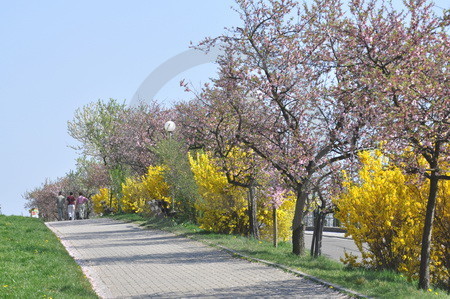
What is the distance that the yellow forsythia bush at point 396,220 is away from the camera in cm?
1130

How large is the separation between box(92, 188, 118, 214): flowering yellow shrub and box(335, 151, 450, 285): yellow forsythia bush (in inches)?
1188

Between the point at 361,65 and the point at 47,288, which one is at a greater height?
the point at 361,65

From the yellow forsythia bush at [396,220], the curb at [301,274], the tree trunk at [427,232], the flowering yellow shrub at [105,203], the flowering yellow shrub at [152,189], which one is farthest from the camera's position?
the flowering yellow shrub at [105,203]

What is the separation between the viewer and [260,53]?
13438 millimetres

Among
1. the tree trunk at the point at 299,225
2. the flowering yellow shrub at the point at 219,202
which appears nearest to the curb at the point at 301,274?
the tree trunk at the point at 299,225

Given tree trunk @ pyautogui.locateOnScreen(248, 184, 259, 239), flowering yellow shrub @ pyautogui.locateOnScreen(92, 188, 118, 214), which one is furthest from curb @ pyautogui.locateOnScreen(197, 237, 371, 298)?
flowering yellow shrub @ pyautogui.locateOnScreen(92, 188, 118, 214)

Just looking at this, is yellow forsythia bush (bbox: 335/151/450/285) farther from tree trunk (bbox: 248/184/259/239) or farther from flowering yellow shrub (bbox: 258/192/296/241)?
flowering yellow shrub (bbox: 258/192/296/241)

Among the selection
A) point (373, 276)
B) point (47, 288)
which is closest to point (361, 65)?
point (373, 276)

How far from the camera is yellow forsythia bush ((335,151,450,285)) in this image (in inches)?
445

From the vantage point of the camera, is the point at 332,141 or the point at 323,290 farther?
the point at 332,141

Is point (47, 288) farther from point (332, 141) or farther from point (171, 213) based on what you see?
point (171, 213)

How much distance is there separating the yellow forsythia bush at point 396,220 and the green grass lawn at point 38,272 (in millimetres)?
5686

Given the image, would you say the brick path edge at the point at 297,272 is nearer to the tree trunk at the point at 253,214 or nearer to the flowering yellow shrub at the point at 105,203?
the tree trunk at the point at 253,214

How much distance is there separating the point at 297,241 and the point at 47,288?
6833 millimetres
